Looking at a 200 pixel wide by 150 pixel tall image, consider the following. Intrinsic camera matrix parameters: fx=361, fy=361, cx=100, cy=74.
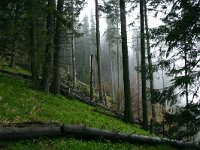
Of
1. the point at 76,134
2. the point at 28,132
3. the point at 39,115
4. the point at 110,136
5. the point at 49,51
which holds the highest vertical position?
the point at 49,51

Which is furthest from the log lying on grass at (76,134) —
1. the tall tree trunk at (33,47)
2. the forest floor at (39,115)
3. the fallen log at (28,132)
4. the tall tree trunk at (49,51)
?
the tall tree trunk at (33,47)

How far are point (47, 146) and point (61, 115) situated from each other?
4.80m

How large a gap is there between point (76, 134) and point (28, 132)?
1948 mm

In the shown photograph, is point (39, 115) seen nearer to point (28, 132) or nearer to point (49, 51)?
point (28, 132)

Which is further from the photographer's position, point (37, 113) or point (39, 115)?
point (37, 113)

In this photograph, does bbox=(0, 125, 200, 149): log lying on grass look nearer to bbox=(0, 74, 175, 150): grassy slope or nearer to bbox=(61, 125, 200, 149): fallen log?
bbox=(61, 125, 200, 149): fallen log

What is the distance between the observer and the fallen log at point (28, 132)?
10234 mm

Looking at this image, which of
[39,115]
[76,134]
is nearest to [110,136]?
[76,134]

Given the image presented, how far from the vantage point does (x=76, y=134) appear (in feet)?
39.8

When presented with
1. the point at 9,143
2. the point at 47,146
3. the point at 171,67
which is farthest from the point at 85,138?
the point at 171,67

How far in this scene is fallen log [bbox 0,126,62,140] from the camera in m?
10.2

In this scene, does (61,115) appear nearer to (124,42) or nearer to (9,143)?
(9,143)

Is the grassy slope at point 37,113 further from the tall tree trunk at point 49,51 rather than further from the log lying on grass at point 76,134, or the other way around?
the tall tree trunk at point 49,51

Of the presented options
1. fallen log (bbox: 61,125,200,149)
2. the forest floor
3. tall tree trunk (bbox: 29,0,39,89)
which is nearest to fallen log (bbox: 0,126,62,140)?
the forest floor
